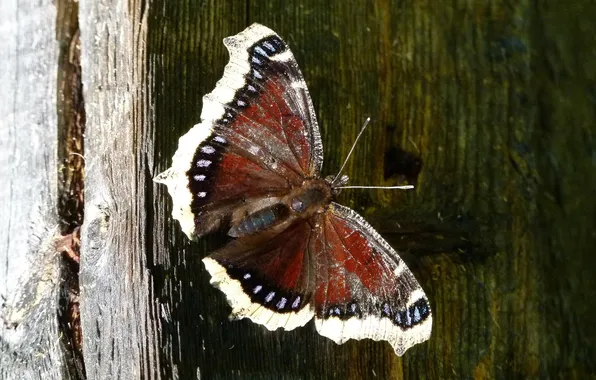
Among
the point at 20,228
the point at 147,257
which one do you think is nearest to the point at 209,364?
the point at 147,257

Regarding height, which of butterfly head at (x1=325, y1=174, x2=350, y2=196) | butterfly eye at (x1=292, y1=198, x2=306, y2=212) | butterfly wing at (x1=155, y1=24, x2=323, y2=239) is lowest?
butterfly eye at (x1=292, y1=198, x2=306, y2=212)

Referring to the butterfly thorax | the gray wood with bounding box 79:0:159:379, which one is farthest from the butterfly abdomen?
the gray wood with bounding box 79:0:159:379

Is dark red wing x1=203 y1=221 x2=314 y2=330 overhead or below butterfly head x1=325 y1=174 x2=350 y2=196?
below

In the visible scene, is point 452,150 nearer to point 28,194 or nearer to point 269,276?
point 269,276

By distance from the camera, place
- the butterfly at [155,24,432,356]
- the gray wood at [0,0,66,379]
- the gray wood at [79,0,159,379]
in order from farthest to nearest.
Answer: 1. the gray wood at [0,0,66,379]
2. the butterfly at [155,24,432,356]
3. the gray wood at [79,0,159,379]

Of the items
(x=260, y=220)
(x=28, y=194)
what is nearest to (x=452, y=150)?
(x=260, y=220)

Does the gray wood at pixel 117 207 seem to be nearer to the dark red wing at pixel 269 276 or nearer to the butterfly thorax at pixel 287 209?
Answer: the dark red wing at pixel 269 276

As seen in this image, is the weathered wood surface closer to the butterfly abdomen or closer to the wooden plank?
the wooden plank

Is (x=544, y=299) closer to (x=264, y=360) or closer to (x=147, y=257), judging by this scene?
(x=264, y=360)
